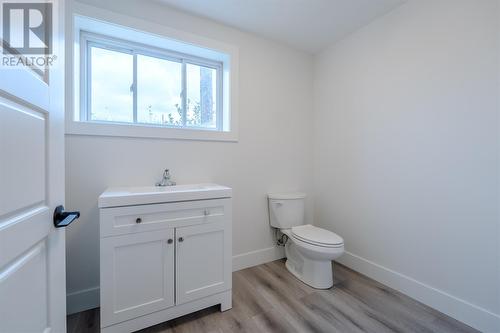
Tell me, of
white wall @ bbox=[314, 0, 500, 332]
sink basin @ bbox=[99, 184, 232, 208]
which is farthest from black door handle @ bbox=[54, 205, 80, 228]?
white wall @ bbox=[314, 0, 500, 332]

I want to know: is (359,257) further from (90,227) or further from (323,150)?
(90,227)

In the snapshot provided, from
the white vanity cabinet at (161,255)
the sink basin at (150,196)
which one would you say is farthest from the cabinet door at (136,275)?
the sink basin at (150,196)

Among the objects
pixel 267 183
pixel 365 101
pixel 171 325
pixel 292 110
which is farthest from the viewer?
pixel 292 110

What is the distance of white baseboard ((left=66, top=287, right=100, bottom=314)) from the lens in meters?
1.49

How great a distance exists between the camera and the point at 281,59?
7.64 ft

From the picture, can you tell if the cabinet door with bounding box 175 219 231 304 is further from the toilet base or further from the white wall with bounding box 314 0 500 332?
the white wall with bounding box 314 0 500 332

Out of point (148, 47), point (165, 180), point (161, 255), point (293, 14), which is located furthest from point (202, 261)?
point (293, 14)

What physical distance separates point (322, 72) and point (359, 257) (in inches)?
79.3

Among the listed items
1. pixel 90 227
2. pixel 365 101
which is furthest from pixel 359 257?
pixel 90 227

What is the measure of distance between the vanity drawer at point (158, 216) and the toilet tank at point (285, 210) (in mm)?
747

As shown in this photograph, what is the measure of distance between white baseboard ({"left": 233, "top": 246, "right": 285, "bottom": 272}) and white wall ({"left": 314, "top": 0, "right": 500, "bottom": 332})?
0.68 meters

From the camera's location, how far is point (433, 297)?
61.9 inches

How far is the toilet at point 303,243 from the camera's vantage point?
1737 mm

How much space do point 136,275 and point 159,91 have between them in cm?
149
